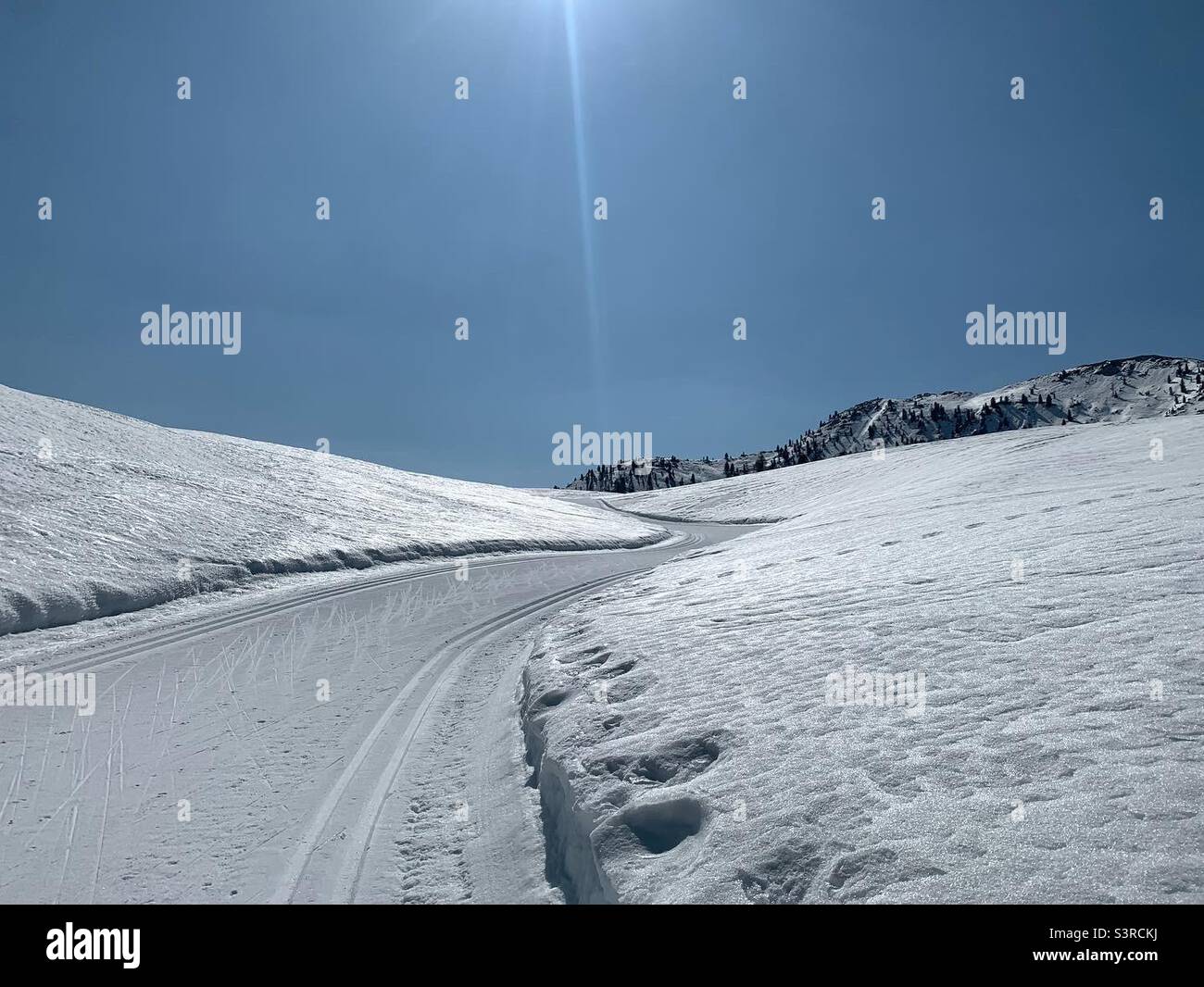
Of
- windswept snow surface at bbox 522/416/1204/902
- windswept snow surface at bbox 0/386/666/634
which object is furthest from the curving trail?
windswept snow surface at bbox 0/386/666/634

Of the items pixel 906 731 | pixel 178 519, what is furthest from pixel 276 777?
pixel 178 519

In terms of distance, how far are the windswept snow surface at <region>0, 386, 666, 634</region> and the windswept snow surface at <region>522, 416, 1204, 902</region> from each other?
33.9 feet

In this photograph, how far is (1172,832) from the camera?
343 centimetres

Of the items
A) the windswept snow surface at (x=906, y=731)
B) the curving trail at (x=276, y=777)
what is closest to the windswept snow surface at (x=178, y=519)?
the curving trail at (x=276, y=777)

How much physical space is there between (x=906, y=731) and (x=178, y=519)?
2133cm

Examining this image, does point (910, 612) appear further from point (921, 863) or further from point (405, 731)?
point (405, 731)

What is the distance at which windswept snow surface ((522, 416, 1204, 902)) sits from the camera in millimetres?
3633

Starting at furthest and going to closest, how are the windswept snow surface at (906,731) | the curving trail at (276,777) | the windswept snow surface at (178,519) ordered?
1. the windswept snow surface at (178,519)
2. the curving trail at (276,777)
3. the windswept snow surface at (906,731)

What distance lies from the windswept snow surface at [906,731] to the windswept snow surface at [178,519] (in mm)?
10324

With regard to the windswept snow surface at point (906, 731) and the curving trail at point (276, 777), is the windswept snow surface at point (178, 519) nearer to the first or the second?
the curving trail at point (276, 777)

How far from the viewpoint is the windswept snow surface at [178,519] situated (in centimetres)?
1405

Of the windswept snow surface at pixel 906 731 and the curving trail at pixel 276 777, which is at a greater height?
the windswept snow surface at pixel 906 731

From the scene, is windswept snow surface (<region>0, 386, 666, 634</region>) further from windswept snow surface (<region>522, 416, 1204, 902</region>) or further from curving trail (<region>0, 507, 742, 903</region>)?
windswept snow surface (<region>522, 416, 1204, 902</region>)

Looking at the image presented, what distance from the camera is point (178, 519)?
1975 centimetres
